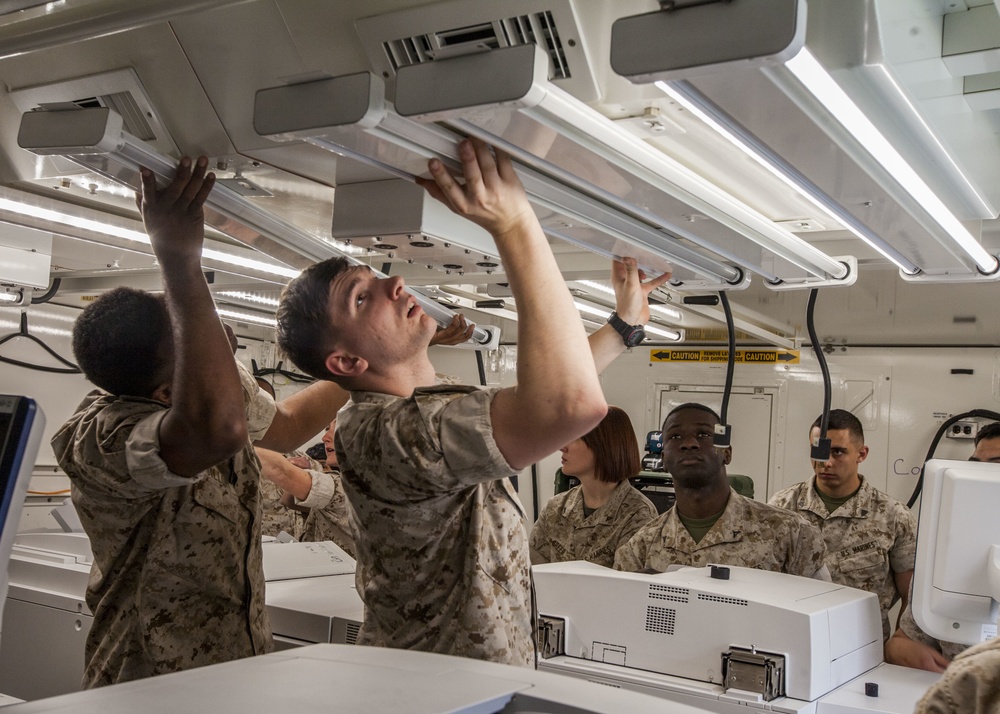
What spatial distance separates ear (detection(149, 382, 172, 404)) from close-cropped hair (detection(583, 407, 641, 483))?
2383mm

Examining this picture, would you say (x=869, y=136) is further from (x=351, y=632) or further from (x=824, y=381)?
(x=351, y=632)

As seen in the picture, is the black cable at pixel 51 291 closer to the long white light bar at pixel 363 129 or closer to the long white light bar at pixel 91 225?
the long white light bar at pixel 91 225

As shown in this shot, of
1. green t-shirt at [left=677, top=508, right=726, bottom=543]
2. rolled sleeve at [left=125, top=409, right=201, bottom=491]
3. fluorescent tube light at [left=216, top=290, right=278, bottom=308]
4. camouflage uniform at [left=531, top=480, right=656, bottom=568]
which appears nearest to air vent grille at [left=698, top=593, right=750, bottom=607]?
green t-shirt at [left=677, top=508, right=726, bottom=543]

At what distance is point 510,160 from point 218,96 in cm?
64

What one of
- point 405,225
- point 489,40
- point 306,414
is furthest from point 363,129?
point 306,414

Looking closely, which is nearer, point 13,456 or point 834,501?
point 13,456

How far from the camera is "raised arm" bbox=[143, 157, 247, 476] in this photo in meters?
1.61

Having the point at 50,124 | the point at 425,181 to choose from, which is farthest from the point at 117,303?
the point at 425,181

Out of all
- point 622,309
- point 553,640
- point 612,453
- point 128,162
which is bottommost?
point 553,640

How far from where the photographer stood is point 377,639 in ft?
5.41

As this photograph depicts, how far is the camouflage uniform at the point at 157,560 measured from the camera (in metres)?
1.77

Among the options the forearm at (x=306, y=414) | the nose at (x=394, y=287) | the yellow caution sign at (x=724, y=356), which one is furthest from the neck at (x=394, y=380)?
the yellow caution sign at (x=724, y=356)

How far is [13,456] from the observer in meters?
0.85

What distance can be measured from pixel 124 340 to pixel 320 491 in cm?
241
